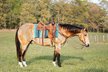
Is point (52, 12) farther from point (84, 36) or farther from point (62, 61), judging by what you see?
Answer: point (84, 36)

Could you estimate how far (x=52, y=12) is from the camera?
273 feet

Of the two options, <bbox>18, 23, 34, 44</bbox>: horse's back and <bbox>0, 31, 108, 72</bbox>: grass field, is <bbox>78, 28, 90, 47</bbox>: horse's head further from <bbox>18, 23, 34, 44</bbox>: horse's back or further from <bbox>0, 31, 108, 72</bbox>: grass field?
<bbox>18, 23, 34, 44</bbox>: horse's back

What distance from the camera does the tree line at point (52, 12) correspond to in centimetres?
7319

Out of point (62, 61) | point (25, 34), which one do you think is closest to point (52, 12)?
point (62, 61)

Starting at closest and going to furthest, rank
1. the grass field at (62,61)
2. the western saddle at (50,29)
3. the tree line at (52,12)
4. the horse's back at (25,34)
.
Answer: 1. the grass field at (62,61)
2. the western saddle at (50,29)
3. the horse's back at (25,34)
4. the tree line at (52,12)

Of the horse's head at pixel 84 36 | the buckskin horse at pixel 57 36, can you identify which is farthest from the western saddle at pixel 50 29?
the horse's head at pixel 84 36

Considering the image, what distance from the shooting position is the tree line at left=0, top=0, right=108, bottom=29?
73.2 meters

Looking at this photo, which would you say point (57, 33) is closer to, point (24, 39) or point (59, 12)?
point (24, 39)

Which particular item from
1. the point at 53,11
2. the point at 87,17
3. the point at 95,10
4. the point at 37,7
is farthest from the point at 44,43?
the point at 95,10

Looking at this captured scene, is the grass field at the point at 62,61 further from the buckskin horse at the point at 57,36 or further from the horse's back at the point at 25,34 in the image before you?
the horse's back at the point at 25,34

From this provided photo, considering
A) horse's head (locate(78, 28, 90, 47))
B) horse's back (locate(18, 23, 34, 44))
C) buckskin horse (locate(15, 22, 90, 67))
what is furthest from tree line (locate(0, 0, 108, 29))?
horse's head (locate(78, 28, 90, 47))


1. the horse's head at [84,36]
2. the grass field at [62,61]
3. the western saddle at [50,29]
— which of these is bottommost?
the grass field at [62,61]

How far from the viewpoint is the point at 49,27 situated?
11359mm

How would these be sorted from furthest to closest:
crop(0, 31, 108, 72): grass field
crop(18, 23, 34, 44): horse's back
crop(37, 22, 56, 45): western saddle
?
crop(18, 23, 34, 44): horse's back < crop(37, 22, 56, 45): western saddle < crop(0, 31, 108, 72): grass field
